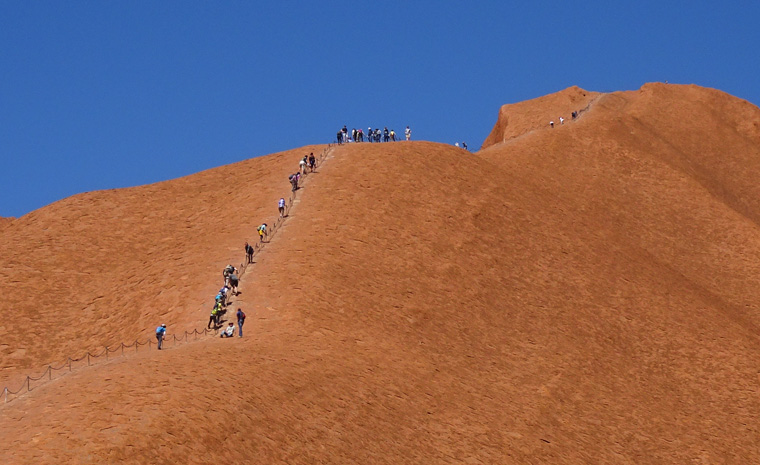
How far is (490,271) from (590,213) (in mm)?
16582


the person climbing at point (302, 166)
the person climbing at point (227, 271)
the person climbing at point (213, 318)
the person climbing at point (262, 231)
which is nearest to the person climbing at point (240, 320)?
the person climbing at point (213, 318)

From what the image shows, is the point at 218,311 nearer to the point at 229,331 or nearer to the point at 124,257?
the point at 229,331

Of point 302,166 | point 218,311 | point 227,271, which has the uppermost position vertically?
point 302,166

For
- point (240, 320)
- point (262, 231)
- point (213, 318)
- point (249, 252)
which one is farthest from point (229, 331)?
point (262, 231)

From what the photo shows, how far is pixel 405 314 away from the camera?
173 ft

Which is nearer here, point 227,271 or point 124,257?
point 227,271

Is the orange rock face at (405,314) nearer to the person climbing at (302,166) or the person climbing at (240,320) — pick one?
the person climbing at (240,320)

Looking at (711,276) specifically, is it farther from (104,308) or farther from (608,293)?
(104,308)

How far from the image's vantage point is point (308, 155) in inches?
2918

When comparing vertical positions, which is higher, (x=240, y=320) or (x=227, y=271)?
(x=227, y=271)

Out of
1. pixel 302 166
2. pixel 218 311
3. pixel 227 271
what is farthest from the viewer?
pixel 302 166

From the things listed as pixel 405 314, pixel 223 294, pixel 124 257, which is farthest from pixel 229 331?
pixel 124 257

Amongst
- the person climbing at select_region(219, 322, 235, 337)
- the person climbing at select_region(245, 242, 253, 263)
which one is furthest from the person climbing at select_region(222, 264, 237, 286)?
the person climbing at select_region(219, 322, 235, 337)

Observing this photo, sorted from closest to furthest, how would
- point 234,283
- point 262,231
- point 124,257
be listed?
point 234,283 → point 262,231 → point 124,257
